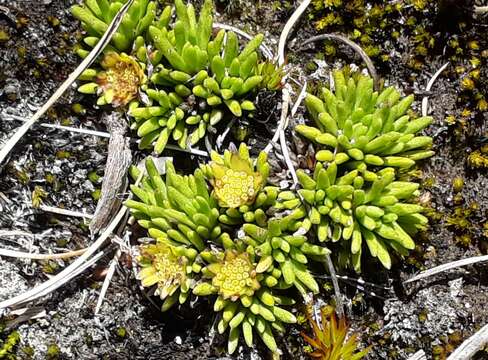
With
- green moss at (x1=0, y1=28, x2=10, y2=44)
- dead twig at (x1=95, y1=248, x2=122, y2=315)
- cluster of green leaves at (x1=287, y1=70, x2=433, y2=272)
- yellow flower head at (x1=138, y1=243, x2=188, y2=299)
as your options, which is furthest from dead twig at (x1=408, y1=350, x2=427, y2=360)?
green moss at (x1=0, y1=28, x2=10, y2=44)

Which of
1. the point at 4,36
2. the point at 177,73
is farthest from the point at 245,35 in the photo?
the point at 4,36

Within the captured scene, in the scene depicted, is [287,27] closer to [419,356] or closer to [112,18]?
[112,18]

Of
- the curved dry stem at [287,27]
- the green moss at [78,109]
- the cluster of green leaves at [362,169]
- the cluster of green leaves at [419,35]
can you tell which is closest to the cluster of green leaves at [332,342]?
the cluster of green leaves at [362,169]

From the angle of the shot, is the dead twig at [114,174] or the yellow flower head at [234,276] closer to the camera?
the yellow flower head at [234,276]

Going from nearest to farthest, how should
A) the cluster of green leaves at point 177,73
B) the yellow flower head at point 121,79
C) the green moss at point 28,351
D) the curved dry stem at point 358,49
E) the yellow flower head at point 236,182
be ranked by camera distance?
the yellow flower head at point 236,182, the cluster of green leaves at point 177,73, the yellow flower head at point 121,79, the green moss at point 28,351, the curved dry stem at point 358,49

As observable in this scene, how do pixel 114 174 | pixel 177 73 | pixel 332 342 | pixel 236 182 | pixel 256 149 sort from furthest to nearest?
pixel 256 149, pixel 114 174, pixel 332 342, pixel 177 73, pixel 236 182

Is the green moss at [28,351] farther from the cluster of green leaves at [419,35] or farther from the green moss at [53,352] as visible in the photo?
the cluster of green leaves at [419,35]
